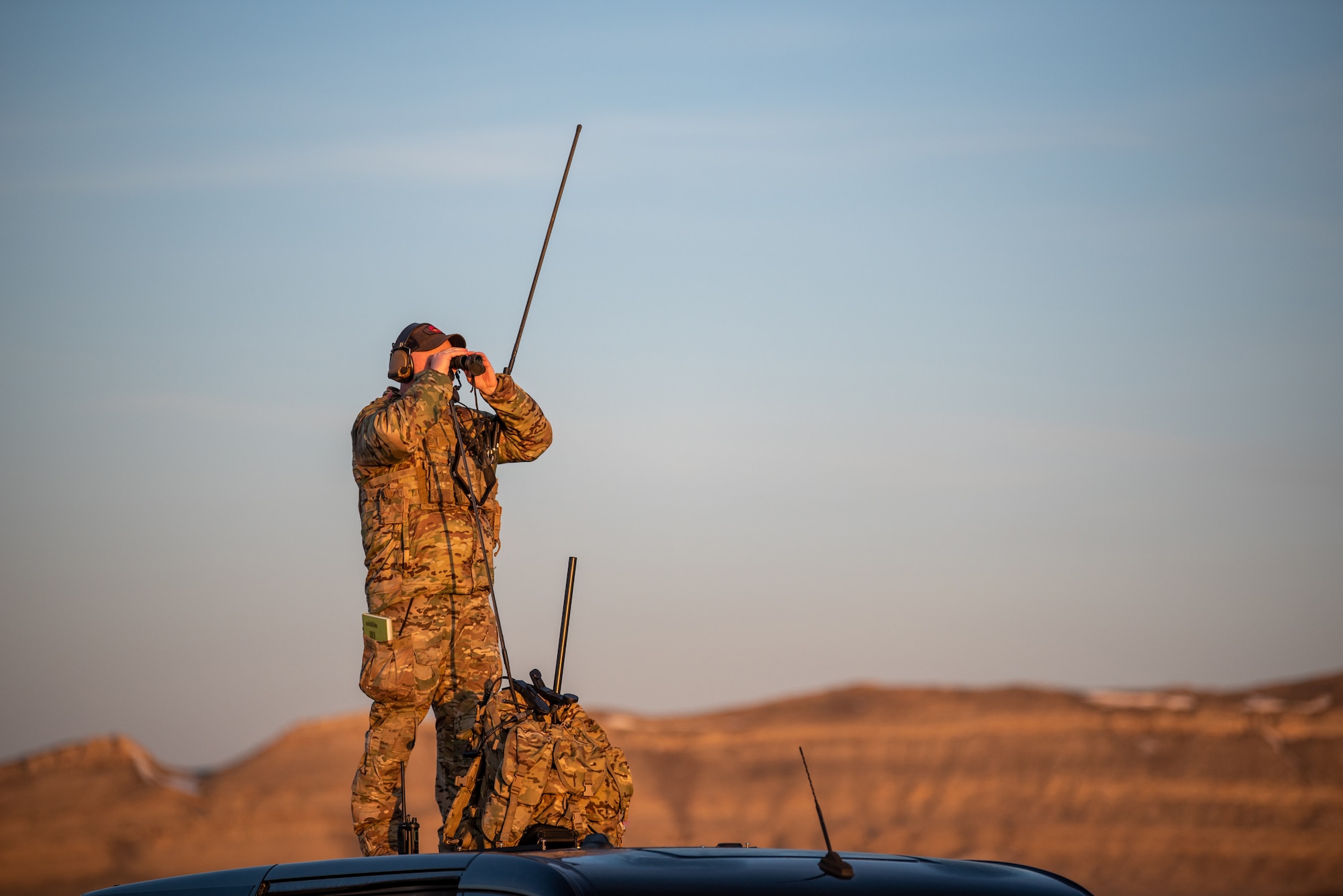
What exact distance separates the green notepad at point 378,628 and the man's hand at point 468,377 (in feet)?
3.95

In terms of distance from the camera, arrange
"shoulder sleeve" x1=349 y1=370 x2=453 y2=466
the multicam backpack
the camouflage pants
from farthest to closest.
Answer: "shoulder sleeve" x1=349 y1=370 x2=453 y2=466 → the camouflage pants → the multicam backpack

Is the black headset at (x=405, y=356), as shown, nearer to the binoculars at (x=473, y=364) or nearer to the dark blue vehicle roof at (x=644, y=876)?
A: the binoculars at (x=473, y=364)

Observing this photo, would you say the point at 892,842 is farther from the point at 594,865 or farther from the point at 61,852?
the point at 594,865

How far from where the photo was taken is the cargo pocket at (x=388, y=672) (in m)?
7.20

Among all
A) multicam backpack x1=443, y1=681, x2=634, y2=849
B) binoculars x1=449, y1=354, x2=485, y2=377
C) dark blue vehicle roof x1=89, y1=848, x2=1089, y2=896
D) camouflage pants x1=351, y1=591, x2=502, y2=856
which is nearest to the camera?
dark blue vehicle roof x1=89, y1=848, x2=1089, y2=896

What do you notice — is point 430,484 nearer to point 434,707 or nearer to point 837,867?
point 434,707

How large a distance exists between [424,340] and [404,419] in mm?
556

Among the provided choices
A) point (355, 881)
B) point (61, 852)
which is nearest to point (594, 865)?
point (355, 881)

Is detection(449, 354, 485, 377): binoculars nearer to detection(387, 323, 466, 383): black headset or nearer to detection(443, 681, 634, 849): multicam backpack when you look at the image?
detection(387, 323, 466, 383): black headset

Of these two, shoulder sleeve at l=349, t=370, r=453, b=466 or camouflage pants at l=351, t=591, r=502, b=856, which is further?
shoulder sleeve at l=349, t=370, r=453, b=466

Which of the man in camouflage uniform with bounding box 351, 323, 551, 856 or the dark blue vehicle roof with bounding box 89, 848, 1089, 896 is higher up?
the man in camouflage uniform with bounding box 351, 323, 551, 856

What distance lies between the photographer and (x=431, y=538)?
756cm

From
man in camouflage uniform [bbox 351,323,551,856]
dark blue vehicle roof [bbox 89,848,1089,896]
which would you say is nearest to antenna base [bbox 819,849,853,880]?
dark blue vehicle roof [bbox 89,848,1089,896]

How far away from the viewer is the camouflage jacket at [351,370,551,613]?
24.0ft
